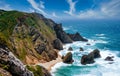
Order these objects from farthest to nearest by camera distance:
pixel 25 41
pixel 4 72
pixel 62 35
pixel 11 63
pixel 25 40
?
1. pixel 62 35
2. pixel 25 40
3. pixel 25 41
4. pixel 11 63
5. pixel 4 72

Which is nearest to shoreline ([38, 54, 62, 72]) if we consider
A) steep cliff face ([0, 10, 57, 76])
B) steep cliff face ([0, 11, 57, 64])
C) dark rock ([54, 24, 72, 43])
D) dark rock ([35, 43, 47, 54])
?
steep cliff face ([0, 10, 57, 76])

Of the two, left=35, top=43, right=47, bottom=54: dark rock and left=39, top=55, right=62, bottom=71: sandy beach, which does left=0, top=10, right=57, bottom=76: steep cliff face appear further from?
left=39, top=55, right=62, bottom=71: sandy beach

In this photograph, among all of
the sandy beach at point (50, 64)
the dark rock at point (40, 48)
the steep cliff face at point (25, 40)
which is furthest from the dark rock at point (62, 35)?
the sandy beach at point (50, 64)

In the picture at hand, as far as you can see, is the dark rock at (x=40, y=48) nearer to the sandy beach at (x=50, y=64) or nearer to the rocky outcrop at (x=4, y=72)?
the sandy beach at (x=50, y=64)

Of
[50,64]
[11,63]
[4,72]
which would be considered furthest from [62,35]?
[4,72]

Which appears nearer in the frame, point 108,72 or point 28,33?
point 108,72

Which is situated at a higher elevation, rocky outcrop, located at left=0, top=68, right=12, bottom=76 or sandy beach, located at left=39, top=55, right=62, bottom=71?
sandy beach, located at left=39, top=55, right=62, bottom=71

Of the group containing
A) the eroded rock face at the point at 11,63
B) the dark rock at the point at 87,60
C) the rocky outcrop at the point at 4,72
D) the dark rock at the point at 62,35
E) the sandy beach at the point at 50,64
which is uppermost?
the dark rock at the point at 62,35

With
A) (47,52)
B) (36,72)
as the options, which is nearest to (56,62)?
(47,52)

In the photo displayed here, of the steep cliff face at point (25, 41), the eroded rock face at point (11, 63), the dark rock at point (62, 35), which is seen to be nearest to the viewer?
the eroded rock face at point (11, 63)

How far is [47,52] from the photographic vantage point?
301ft

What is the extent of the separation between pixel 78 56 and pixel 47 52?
14725 mm

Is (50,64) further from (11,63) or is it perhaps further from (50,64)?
(11,63)

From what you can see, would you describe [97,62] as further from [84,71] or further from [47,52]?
[47,52]
